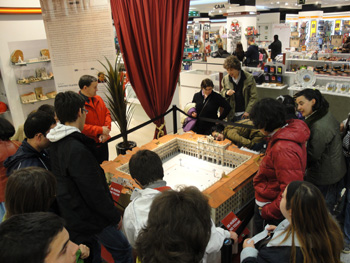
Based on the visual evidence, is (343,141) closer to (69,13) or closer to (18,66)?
(69,13)

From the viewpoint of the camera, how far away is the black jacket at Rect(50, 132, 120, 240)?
166 cm

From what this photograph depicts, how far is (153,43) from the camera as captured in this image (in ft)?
11.3

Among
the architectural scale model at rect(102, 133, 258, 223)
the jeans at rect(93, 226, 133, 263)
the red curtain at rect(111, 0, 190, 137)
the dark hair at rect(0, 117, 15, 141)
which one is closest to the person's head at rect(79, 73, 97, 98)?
the red curtain at rect(111, 0, 190, 137)

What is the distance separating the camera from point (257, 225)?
216 cm

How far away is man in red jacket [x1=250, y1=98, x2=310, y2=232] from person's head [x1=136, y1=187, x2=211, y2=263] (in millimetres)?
852

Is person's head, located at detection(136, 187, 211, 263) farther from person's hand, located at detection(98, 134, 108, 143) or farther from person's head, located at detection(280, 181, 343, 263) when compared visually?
person's hand, located at detection(98, 134, 108, 143)

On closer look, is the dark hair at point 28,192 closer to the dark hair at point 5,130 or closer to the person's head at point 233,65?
the dark hair at point 5,130

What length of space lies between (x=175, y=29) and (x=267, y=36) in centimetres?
1442

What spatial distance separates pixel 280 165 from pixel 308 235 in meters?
0.57

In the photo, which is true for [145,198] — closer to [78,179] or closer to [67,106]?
[78,179]

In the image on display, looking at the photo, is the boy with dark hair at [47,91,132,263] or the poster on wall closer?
the boy with dark hair at [47,91,132,263]

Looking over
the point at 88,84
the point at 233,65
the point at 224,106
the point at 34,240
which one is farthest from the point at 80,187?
the point at 233,65

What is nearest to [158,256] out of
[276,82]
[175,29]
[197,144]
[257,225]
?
[257,225]

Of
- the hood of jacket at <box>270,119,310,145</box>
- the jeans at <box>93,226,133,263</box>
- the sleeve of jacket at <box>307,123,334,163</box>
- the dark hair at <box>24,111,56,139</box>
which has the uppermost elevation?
the dark hair at <box>24,111,56,139</box>
